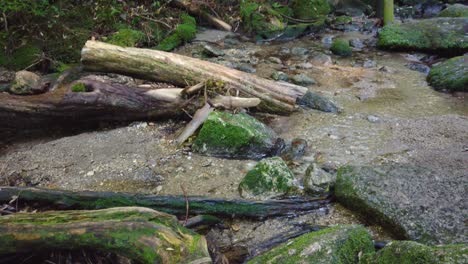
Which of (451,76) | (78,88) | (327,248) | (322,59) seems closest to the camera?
(327,248)

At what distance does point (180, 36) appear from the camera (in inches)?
369

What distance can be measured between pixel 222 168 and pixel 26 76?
303 cm

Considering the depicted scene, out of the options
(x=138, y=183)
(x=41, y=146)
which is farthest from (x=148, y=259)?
(x=41, y=146)

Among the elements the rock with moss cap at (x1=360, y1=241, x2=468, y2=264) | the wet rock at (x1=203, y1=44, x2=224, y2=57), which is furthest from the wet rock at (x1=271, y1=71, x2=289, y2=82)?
the rock with moss cap at (x1=360, y1=241, x2=468, y2=264)

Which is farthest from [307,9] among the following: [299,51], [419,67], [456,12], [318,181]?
[318,181]

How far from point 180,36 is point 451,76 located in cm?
589

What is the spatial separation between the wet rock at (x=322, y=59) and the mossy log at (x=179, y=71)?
114 inches

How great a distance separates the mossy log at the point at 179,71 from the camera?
565cm

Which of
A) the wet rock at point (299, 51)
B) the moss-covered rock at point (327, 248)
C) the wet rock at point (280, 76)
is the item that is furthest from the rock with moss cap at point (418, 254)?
the wet rock at point (299, 51)

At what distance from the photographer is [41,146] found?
5098mm

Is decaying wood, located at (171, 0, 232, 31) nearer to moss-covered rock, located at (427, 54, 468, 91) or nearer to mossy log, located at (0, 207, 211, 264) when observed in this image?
moss-covered rock, located at (427, 54, 468, 91)

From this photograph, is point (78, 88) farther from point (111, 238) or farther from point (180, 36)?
Answer: point (180, 36)

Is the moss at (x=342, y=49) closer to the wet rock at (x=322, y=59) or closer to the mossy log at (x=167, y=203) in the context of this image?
the wet rock at (x=322, y=59)

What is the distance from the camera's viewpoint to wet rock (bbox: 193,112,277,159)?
15.6 feet
